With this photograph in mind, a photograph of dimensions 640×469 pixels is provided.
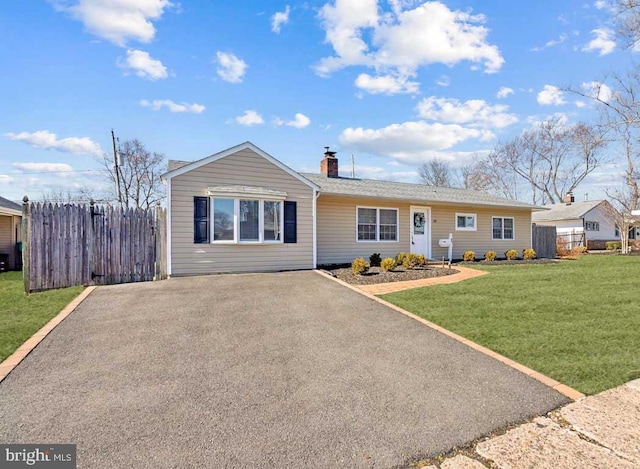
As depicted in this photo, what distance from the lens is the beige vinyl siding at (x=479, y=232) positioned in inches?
577

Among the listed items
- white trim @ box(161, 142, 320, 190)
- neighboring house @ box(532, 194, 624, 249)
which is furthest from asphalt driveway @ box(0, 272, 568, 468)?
neighboring house @ box(532, 194, 624, 249)

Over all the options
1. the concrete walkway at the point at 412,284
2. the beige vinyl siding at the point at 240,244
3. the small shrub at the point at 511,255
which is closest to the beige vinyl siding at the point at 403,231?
the small shrub at the point at 511,255

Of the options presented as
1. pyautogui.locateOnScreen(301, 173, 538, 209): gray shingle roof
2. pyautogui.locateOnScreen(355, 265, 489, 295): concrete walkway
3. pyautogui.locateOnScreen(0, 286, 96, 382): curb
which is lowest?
pyautogui.locateOnScreen(0, 286, 96, 382): curb

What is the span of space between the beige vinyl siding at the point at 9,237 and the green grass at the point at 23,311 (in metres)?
7.39

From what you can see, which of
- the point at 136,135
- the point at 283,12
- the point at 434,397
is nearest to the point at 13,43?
the point at 283,12

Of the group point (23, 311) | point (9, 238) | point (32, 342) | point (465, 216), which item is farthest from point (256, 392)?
point (9, 238)

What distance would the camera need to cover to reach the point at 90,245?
832 cm

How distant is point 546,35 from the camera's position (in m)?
10.9

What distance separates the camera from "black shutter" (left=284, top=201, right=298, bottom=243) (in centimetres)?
1058

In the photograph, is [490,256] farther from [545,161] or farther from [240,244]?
[545,161]

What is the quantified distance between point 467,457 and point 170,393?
2.63m

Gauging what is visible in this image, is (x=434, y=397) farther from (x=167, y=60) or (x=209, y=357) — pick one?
(x=167, y=60)

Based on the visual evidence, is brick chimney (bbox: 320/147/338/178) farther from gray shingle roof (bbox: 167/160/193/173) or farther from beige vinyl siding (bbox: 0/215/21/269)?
beige vinyl siding (bbox: 0/215/21/269)

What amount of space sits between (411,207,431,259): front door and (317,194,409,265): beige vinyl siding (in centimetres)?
144
